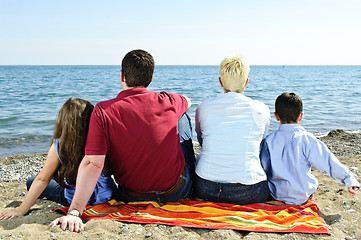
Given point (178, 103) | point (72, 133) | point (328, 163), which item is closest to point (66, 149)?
point (72, 133)

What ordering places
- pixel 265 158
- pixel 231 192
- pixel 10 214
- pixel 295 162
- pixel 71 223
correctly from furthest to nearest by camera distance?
pixel 265 158, pixel 295 162, pixel 231 192, pixel 10 214, pixel 71 223

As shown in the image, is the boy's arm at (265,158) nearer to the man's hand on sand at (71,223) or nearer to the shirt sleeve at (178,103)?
the shirt sleeve at (178,103)

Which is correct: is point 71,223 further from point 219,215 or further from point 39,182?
point 219,215

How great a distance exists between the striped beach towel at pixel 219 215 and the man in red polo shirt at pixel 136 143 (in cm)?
18

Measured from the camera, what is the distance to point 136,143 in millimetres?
3229

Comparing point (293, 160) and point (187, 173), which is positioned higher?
point (293, 160)

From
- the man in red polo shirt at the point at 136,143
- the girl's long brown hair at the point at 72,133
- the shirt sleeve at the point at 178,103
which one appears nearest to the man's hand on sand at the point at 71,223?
the man in red polo shirt at the point at 136,143

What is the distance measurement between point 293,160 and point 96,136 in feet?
6.81

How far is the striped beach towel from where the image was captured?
10.4 feet

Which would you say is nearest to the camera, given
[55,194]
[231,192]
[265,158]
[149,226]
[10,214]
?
[149,226]

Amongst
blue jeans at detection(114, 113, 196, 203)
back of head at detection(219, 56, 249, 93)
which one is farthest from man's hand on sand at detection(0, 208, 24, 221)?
back of head at detection(219, 56, 249, 93)

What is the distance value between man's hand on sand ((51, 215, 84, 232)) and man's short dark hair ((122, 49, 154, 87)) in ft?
4.43

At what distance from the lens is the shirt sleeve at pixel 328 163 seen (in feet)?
11.5

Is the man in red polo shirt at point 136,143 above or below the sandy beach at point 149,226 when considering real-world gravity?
above
